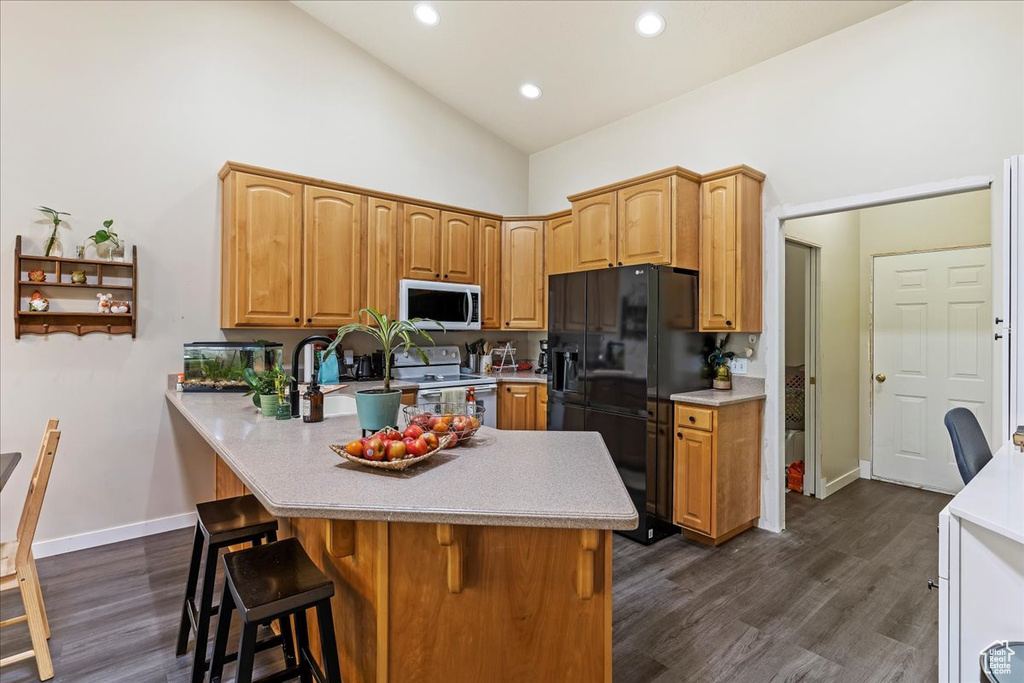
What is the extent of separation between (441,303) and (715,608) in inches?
110

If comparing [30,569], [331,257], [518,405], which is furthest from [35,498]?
[518,405]

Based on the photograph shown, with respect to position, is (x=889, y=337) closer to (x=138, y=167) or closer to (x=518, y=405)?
(x=518, y=405)

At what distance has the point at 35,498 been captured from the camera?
177 centimetres

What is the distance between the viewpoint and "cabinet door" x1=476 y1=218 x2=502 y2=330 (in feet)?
14.4

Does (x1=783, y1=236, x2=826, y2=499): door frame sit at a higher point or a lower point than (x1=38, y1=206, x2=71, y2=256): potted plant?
lower

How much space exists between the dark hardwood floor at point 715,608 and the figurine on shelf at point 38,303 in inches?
56.8

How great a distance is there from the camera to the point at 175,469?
128 inches

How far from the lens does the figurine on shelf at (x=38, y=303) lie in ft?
8.92

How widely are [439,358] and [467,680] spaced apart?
3.11 metres

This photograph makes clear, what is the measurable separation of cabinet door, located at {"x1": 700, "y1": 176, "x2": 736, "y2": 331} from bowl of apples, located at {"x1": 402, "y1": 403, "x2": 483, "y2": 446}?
210 centimetres

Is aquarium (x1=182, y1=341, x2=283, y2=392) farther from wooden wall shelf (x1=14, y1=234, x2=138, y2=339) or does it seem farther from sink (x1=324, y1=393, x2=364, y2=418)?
sink (x1=324, y1=393, x2=364, y2=418)

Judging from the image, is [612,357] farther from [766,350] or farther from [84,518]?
[84,518]

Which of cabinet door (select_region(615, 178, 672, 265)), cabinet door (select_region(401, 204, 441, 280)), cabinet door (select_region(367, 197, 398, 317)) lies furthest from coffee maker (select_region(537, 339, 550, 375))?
cabinet door (select_region(367, 197, 398, 317))

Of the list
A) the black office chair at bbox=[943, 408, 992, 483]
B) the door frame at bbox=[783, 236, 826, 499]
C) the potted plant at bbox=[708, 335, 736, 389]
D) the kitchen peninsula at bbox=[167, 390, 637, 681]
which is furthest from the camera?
the door frame at bbox=[783, 236, 826, 499]
